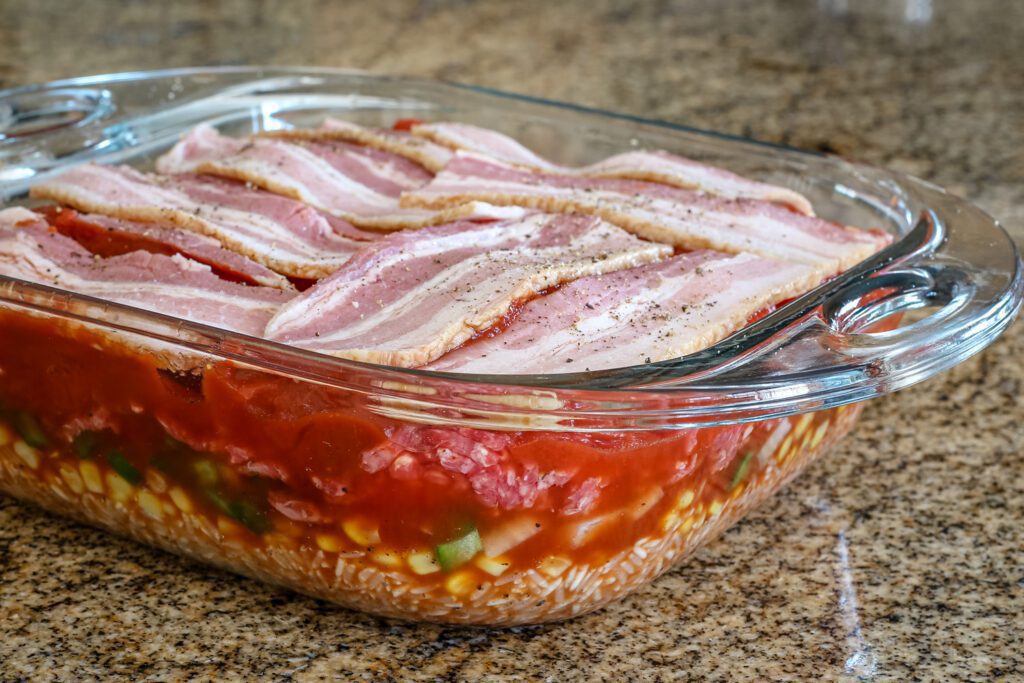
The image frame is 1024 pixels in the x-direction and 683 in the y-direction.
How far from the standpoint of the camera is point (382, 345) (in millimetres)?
1036

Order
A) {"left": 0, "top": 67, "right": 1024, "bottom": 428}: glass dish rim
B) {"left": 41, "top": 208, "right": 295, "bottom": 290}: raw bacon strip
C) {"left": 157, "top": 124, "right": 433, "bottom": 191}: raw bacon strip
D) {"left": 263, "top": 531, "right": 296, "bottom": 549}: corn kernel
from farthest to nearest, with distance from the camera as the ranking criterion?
1. {"left": 157, "top": 124, "right": 433, "bottom": 191}: raw bacon strip
2. {"left": 41, "top": 208, "right": 295, "bottom": 290}: raw bacon strip
3. {"left": 263, "top": 531, "right": 296, "bottom": 549}: corn kernel
4. {"left": 0, "top": 67, "right": 1024, "bottom": 428}: glass dish rim

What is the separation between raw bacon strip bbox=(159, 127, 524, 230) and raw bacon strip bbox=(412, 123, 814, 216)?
9 centimetres

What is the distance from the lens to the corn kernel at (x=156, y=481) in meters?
1.05

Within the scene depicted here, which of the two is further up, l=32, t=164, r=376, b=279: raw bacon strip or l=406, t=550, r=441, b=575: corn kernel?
l=32, t=164, r=376, b=279: raw bacon strip

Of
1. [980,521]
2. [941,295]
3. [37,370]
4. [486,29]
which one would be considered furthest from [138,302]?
[486,29]

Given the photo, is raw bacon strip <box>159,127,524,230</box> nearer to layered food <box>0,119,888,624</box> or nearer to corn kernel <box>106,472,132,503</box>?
layered food <box>0,119,888,624</box>

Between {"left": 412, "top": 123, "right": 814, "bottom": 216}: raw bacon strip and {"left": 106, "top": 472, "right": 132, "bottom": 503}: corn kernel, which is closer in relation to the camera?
{"left": 106, "top": 472, "right": 132, "bottom": 503}: corn kernel

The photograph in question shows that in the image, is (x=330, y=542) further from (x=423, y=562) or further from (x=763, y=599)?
(x=763, y=599)

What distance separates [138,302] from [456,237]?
32 cm

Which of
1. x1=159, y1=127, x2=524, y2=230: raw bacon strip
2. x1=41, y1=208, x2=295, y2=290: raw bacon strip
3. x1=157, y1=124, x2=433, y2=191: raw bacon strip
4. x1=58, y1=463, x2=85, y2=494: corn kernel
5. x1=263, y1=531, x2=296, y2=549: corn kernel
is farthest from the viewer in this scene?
x1=157, y1=124, x2=433, y2=191: raw bacon strip

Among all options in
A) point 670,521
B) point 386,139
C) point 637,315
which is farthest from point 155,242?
point 670,521

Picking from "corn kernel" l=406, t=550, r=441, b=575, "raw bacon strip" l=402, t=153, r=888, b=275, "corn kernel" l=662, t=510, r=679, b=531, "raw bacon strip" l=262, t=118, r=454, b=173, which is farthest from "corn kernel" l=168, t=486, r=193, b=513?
"raw bacon strip" l=262, t=118, r=454, b=173

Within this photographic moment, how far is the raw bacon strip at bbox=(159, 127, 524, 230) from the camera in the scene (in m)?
1.40

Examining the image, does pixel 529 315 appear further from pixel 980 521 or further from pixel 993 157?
pixel 993 157
